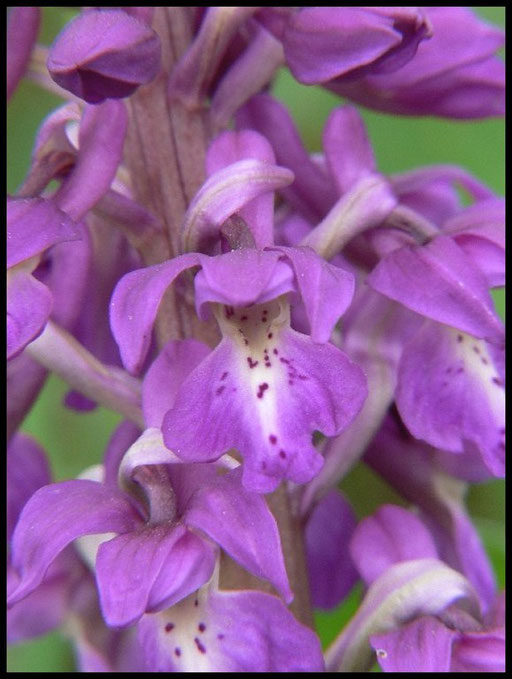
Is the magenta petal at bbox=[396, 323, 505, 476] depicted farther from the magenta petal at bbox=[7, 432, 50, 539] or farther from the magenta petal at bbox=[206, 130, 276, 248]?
the magenta petal at bbox=[7, 432, 50, 539]

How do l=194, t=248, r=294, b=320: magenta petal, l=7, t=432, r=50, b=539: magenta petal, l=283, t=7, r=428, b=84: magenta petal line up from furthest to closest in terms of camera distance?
l=7, t=432, r=50, b=539: magenta petal < l=283, t=7, r=428, b=84: magenta petal < l=194, t=248, r=294, b=320: magenta petal

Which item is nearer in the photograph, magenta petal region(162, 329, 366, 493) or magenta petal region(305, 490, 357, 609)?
magenta petal region(162, 329, 366, 493)

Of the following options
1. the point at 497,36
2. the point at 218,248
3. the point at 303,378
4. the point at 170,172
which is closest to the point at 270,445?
the point at 303,378

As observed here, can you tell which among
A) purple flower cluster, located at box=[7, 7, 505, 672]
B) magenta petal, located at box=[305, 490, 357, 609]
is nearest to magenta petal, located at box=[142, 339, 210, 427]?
purple flower cluster, located at box=[7, 7, 505, 672]

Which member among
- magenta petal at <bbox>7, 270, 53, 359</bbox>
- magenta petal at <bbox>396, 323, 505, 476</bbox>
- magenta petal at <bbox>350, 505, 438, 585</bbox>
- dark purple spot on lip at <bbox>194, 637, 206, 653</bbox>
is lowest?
magenta petal at <bbox>350, 505, 438, 585</bbox>

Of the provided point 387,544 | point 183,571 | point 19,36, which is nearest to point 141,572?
point 183,571

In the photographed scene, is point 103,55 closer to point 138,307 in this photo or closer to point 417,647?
point 138,307

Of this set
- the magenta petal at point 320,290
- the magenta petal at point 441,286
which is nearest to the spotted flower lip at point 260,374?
the magenta petal at point 320,290

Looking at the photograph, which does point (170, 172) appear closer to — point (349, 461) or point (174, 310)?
point (174, 310)
